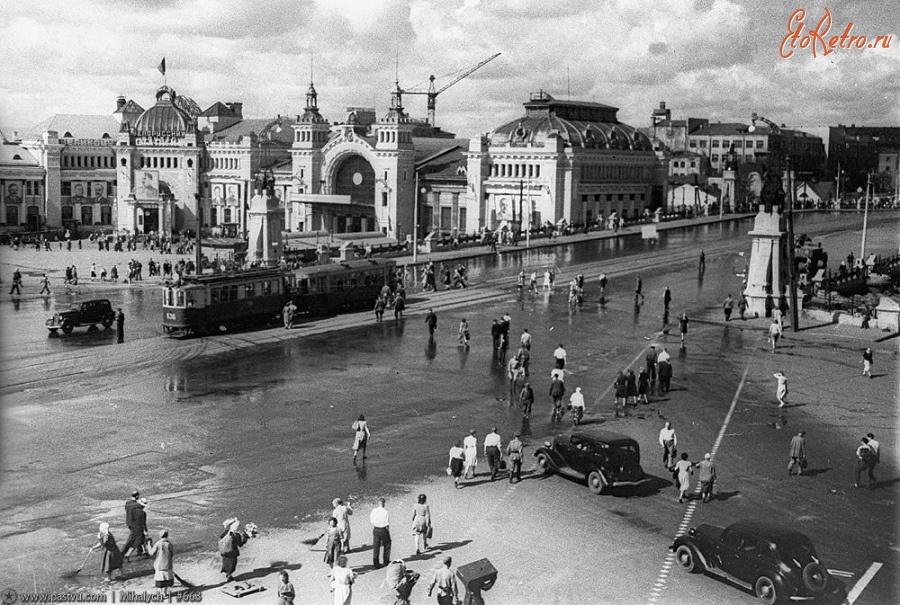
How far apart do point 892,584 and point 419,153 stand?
329 feet

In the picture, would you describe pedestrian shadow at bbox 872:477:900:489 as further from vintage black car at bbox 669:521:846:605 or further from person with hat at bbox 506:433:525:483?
person with hat at bbox 506:433:525:483

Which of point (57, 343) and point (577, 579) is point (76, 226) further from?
point (577, 579)

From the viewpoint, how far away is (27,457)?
24047 mm

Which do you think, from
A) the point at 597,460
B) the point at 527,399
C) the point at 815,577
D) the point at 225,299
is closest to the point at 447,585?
the point at 815,577

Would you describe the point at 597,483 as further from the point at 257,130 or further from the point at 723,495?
the point at 257,130

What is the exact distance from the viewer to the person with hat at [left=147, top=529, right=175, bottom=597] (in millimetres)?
16484

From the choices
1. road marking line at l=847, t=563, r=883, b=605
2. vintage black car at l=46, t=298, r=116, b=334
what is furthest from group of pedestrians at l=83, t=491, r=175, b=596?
vintage black car at l=46, t=298, r=116, b=334

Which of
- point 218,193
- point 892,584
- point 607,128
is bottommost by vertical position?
point 892,584

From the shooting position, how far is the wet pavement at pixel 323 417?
20.7m

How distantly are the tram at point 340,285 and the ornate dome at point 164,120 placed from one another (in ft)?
242

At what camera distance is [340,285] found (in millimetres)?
49188

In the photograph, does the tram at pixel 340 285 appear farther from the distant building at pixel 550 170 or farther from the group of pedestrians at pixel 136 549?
the distant building at pixel 550 170

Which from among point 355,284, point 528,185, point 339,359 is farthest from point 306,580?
point 528,185

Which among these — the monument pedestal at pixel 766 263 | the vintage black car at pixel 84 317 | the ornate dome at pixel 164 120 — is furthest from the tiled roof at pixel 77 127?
the monument pedestal at pixel 766 263
